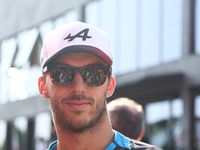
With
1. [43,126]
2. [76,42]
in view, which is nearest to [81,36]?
[76,42]

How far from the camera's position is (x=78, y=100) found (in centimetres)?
212

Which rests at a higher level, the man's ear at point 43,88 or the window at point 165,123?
the man's ear at point 43,88

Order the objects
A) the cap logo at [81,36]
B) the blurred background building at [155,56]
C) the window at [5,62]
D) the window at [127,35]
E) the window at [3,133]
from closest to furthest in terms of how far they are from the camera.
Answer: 1. the cap logo at [81,36]
2. the blurred background building at [155,56]
3. the window at [127,35]
4. the window at [5,62]
5. the window at [3,133]

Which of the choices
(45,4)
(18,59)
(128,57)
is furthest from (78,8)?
(18,59)

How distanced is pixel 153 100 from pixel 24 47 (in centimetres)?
1204

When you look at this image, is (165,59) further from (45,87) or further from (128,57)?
(45,87)

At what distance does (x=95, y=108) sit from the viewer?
215 cm

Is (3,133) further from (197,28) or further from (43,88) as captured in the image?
(43,88)

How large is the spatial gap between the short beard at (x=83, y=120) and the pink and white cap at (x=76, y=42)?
0.27 m

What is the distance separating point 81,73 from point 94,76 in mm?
82

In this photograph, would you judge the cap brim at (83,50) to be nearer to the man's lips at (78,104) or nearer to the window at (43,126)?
the man's lips at (78,104)

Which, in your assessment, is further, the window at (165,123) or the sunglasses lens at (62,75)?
the window at (165,123)

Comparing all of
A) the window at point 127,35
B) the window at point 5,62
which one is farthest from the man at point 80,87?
the window at point 5,62

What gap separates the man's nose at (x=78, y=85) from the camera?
216 centimetres
